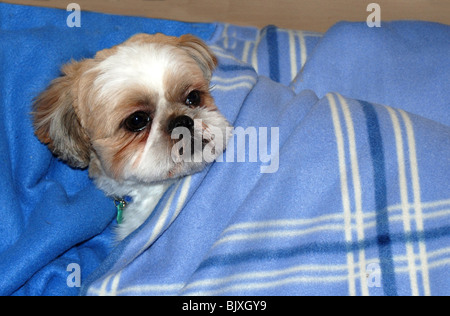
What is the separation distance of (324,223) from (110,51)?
4.46 ft

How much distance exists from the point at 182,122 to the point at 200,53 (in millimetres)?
576

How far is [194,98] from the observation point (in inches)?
109

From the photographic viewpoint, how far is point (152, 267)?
8.78ft

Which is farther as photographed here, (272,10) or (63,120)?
(272,10)

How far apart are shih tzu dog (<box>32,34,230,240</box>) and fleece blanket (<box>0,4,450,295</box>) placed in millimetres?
179

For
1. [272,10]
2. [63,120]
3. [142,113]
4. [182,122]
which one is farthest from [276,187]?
[272,10]

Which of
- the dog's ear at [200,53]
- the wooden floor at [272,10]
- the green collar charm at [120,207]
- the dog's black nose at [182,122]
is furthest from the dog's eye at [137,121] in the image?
the wooden floor at [272,10]

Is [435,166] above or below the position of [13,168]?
below

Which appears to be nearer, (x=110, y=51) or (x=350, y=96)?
(x=110, y=51)

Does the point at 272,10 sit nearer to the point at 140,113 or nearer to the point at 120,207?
the point at 140,113

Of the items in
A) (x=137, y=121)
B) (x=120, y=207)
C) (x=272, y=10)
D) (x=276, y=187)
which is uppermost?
(x=272, y=10)

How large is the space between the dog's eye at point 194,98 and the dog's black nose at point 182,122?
218 millimetres
